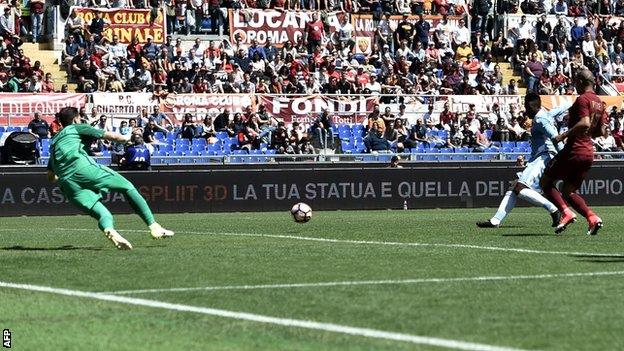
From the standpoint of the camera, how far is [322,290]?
34.0ft

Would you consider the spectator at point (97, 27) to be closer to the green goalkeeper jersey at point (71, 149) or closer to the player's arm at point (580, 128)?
the green goalkeeper jersey at point (71, 149)

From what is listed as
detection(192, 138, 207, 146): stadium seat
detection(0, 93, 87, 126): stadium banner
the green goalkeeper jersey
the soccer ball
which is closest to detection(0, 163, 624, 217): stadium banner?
detection(192, 138, 207, 146): stadium seat

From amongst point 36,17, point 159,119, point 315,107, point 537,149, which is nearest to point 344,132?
point 315,107

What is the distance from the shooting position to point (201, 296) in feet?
32.9

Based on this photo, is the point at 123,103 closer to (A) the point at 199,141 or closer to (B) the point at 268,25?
(A) the point at 199,141

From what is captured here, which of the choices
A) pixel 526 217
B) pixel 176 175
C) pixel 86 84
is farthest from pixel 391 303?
pixel 86 84

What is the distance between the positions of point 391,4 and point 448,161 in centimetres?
1198

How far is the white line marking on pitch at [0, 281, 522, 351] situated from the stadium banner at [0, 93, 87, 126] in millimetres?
22463

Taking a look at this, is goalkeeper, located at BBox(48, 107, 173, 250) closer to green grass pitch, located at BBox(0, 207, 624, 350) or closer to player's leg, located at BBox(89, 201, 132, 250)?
player's leg, located at BBox(89, 201, 132, 250)

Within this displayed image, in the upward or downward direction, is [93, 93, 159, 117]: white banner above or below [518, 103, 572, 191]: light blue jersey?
below

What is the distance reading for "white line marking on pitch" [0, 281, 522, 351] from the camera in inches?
299

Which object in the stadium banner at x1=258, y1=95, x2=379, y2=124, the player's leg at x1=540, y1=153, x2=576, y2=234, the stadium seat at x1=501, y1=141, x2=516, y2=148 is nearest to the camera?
the player's leg at x1=540, y1=153, x2=576, y2=234

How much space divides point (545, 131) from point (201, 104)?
18124mm

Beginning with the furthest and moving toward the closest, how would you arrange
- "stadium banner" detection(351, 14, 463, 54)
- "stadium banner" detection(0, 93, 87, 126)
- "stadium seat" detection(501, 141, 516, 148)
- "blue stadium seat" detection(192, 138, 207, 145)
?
"stadium banner" detection(351, 14, 463, 54)
"stadium seat" detection(501, 141, 516, 148)
"blue stadium seat" detection(192, 138, 207, 145)
"stadium banner" detection(0, 93, 87, 126)
